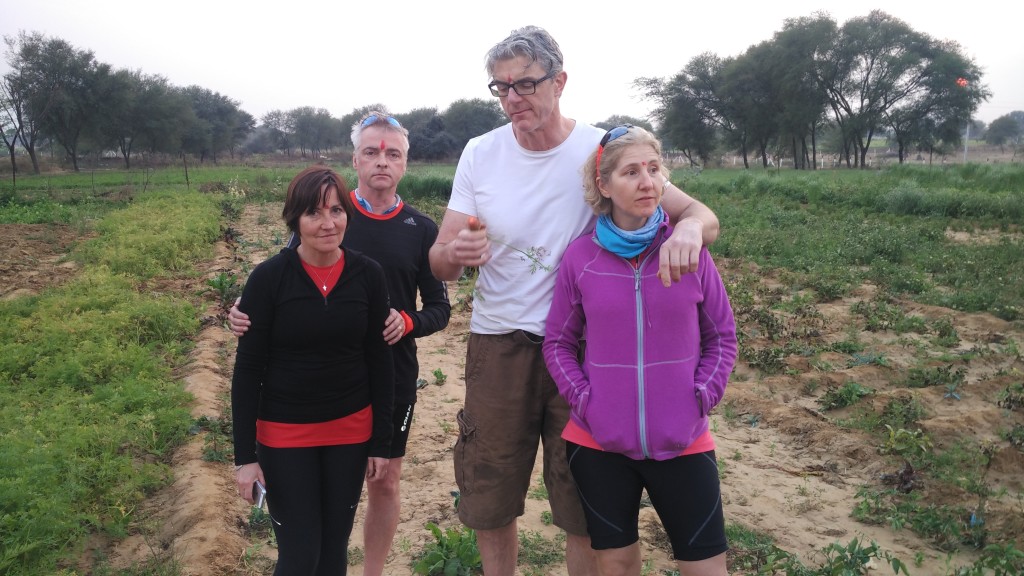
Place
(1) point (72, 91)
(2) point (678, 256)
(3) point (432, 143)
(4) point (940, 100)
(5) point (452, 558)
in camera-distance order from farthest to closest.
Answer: (3) point (432, 143), (1) point (72, 91), (4) point (940, 100), (5) point (452, 558), (2) point (678, 256)

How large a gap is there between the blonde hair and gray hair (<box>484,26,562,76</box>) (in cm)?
31

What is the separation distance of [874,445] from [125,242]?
10.6 meters

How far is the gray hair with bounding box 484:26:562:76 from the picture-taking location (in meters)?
2.13

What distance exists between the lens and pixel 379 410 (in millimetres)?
2412

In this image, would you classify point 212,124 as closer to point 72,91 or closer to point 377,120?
point 72,91

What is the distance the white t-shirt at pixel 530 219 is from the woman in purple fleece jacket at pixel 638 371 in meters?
0.14

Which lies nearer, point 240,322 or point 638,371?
point 638,371

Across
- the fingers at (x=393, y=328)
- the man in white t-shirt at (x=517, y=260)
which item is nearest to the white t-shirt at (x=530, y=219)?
the man in white t-shirt at (x=517, y=260)

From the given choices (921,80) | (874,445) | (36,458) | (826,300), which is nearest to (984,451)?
(874,445)

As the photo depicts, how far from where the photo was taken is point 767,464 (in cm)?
457

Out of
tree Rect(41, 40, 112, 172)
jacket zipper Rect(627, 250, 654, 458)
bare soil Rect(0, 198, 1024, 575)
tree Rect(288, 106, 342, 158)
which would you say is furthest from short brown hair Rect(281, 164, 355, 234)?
tree Rect(288, 106, 342, 158)

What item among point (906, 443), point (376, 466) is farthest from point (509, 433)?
point (906, 443)

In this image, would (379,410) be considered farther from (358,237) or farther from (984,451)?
(984,451)

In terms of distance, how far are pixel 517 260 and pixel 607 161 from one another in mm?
441
